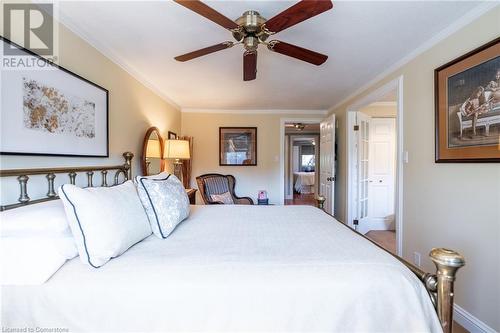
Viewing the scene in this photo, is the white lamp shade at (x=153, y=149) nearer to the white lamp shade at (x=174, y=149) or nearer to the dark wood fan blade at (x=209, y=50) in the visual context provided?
the white lamp shade at (x=174, y=149)

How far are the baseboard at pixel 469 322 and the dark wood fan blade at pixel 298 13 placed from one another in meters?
2.27

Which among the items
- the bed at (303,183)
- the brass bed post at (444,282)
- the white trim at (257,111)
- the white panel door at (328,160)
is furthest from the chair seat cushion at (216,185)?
the bed at (303,183)

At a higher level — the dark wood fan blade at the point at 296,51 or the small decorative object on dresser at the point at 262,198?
the dark wood fan blade at the point at 296,51

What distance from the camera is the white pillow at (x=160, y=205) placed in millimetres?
1525

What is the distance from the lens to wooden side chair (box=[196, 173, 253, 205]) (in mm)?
3967

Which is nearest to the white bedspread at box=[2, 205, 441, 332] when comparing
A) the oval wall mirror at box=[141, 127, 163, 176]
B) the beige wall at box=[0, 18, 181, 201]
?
the beige wall at box=[0, 18, 181, 201]

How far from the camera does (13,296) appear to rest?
98 centimetres

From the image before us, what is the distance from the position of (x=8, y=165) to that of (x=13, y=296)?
0.76m

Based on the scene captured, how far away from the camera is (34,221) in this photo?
112 cm

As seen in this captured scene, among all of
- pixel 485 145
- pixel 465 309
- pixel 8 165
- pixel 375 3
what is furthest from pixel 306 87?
pixel 8 165

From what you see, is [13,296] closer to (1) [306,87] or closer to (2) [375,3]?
(2) [375,3]

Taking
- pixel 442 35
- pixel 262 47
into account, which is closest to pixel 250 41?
pixel 262 47

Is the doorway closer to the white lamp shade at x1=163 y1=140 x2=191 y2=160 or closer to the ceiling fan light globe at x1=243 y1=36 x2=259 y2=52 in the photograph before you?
the white lamp shade at x1=163 y1=140 x2=191 y2=160

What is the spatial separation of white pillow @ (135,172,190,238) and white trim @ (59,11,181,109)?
1253 millimetres
